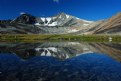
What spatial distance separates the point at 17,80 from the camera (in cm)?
2830

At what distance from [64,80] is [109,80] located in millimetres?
4739

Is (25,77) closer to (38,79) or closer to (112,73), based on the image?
(38,79)

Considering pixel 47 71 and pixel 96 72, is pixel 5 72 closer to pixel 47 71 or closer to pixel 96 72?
pixel 47 71

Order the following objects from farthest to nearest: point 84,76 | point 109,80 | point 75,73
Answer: point 75,73, point 84,76, point 109,80

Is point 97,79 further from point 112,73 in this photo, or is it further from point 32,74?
point 32,74

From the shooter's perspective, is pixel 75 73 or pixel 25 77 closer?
pixel 25 77

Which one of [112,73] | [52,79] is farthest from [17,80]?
[112,73]

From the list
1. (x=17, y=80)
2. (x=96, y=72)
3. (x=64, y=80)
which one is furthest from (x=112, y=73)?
(x=17, y=80)

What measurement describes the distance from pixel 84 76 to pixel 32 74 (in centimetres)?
622

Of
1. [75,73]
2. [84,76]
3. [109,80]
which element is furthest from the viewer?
[75,73]

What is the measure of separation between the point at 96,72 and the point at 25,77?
9222 millimetres

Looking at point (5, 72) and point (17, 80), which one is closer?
point (17, 80)

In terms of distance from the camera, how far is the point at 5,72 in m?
33.2

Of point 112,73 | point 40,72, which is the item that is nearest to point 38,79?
point 40,72
